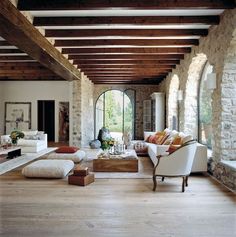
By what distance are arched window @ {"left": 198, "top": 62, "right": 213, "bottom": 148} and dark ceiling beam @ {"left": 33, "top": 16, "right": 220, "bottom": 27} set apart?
2364mm

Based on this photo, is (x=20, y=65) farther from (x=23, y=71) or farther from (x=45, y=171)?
(x=45, y=171)

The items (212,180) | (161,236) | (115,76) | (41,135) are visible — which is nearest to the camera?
(161,236)

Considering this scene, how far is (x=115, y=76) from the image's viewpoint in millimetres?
11898

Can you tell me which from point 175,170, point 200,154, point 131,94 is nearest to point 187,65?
point 200,154

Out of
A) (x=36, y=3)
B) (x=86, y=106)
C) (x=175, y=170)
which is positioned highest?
Result: (x=36, y=3)

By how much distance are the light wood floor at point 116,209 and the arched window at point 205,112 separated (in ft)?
7.19

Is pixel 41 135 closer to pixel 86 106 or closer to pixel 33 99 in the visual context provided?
pixel 86 106

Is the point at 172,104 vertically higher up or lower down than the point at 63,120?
higher up

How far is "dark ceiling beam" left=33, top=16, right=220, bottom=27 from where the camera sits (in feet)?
16.9

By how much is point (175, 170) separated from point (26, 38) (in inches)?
129

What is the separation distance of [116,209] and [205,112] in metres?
4.70

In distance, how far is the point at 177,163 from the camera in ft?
16.3

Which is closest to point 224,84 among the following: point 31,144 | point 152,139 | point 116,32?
point 116,32

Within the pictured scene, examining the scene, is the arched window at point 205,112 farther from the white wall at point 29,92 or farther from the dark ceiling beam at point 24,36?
the white wall at point 29,92
